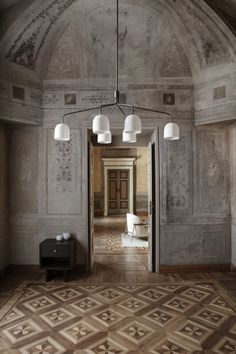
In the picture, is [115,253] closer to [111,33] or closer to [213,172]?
[213,172]

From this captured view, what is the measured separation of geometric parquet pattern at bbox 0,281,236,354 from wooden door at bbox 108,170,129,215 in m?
8.74

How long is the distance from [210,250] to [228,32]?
12.7ft

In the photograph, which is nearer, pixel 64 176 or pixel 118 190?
pixel 64 176

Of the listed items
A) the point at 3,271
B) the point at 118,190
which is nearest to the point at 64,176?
the point at 3,271

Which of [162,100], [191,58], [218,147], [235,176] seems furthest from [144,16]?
[235,176]

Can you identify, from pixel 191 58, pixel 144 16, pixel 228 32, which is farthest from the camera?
pixel 191 58

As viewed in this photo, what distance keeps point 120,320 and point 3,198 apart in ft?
10.1

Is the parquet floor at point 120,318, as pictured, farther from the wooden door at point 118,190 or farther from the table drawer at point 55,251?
the wooden door at point 118,190

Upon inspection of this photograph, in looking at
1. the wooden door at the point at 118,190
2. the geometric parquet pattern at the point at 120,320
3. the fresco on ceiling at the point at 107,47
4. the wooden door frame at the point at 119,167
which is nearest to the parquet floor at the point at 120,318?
the geometric parquet pattern at the point at 120,320

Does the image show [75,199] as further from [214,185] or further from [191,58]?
[191,58]

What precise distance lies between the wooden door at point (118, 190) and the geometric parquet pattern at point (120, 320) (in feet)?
28.7

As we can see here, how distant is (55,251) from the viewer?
4613 mm

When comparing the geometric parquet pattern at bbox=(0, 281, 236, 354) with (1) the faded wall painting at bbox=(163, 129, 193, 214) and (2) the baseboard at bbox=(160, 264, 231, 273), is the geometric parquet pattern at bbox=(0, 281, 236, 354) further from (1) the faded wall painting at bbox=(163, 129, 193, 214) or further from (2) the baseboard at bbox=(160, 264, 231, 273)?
(1) the faded wall painting at bbox=(163, 129, 193, 214)

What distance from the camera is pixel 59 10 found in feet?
14.1
